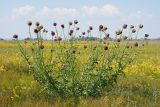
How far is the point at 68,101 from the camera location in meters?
7.65

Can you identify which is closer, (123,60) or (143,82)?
(123,60)

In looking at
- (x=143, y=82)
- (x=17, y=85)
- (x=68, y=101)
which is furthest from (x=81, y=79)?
(x=143, y=82)

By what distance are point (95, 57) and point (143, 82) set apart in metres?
3.55

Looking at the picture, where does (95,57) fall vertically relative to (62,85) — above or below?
above

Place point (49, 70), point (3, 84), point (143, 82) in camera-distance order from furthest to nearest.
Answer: point (143, 82)
point (3, 84)
point (49, 70)

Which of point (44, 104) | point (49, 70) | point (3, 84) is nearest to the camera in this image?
point (44, 104)

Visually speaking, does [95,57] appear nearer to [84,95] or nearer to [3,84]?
[84,95]

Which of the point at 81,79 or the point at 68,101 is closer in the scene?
the point at 68,101

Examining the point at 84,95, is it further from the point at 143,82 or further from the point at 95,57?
the point at 143,82

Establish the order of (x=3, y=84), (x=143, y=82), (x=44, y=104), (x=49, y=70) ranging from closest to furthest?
1. (x=44, y=104)
2. (x=49, y=70)
3. (x=3, y=84)
4. (x=143, y=82)

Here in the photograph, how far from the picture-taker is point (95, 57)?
848 centimetres

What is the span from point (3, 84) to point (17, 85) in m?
0.30

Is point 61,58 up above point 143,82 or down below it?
above

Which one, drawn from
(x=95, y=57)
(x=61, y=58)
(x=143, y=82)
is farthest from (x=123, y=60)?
(x=143, y=82)
